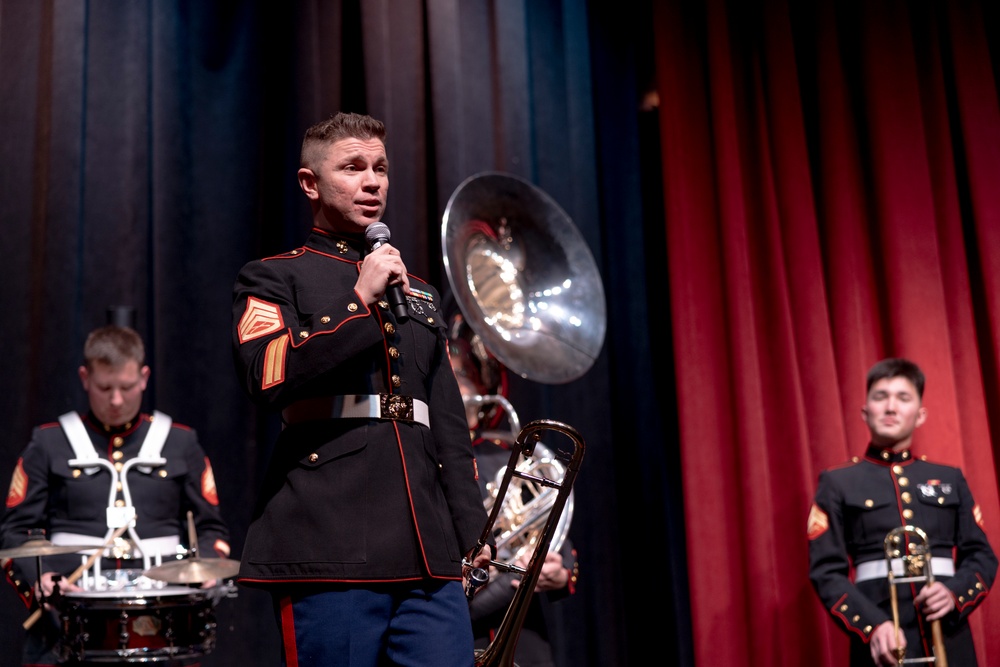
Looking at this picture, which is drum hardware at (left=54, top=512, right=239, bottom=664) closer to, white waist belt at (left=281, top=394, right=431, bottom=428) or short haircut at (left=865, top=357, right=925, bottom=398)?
white waist belt at (left=281, top=394, right=431, bottom=428)

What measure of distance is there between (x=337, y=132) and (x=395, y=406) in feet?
A: 1.87

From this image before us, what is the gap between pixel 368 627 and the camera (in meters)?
1.81

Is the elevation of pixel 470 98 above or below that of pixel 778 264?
above

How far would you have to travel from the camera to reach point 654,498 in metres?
4.33

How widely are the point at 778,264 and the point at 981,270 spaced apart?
903mm

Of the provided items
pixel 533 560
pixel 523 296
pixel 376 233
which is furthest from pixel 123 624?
pixel 523 296

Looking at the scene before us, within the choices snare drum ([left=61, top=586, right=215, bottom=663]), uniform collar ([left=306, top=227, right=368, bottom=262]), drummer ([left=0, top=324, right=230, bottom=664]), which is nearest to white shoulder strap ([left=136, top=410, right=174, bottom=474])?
drummer ([left=0, top=324, right=230, bottom=664])

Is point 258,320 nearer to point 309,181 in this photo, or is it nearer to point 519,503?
point 309,181

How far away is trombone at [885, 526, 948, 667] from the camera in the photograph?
132 inches

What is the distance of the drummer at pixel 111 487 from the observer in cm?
312

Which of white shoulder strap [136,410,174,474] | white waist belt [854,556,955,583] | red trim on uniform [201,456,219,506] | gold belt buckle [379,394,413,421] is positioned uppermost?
white shoulder strap [136,410,174,474]

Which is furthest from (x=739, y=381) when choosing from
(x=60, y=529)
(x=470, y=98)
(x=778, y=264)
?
(x=60, y=529)

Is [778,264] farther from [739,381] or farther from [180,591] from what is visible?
[180,591]

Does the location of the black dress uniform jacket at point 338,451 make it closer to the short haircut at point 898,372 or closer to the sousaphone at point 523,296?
the sousaphone at point 523,296
